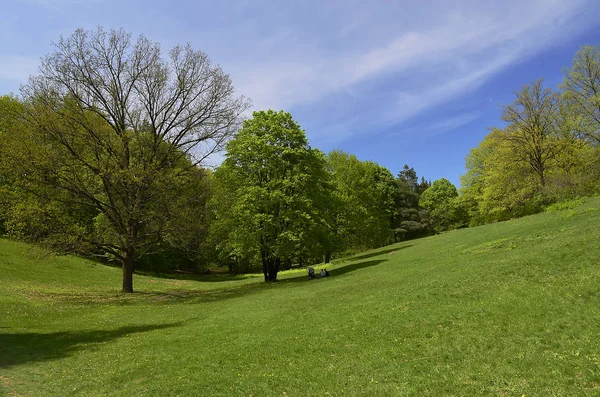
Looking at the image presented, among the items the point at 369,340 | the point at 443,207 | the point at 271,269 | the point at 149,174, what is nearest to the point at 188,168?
the point at 149,174

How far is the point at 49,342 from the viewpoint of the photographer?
14836 millimetres

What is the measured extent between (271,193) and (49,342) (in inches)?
836

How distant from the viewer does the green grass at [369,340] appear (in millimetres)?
7914

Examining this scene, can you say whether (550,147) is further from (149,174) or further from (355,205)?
(149,174)

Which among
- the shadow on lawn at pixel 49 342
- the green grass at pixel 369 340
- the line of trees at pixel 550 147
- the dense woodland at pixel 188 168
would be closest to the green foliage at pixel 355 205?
the dense woodland at pixel 188 168

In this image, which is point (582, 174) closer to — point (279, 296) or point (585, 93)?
point (585, 93)

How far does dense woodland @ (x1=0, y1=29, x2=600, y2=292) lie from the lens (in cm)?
2636

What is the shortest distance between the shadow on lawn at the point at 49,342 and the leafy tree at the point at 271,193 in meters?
16.2

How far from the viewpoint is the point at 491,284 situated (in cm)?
1397

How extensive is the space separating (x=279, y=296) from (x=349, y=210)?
3072cm

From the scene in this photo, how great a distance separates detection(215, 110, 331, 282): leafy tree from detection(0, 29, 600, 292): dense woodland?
0.12 metres

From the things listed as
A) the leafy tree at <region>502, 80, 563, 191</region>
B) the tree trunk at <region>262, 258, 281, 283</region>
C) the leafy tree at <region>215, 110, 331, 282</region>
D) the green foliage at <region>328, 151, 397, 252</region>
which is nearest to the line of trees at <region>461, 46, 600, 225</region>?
the leafy tree at <region>502, 80, 563, 191</region>

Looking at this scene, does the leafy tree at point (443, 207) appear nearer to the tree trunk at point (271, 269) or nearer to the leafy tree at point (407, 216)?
the leafy tree at point (407, 216)

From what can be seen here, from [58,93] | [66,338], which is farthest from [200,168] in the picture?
[66,338]
